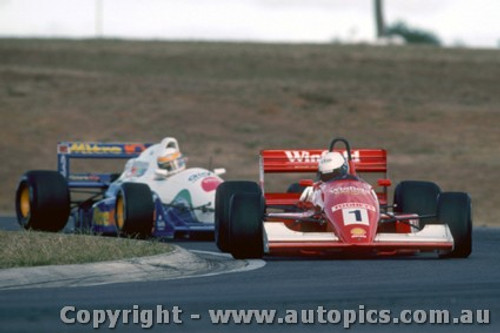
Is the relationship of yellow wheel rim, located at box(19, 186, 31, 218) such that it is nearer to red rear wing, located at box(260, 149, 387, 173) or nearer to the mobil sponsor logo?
the mobil sponsor logo

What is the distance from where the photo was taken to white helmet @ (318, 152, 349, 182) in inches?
731

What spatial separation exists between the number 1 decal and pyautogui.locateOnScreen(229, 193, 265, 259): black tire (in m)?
1.01

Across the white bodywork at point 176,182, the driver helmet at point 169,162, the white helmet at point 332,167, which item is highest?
the white helmet at point 332,167

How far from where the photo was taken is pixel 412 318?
11.6m

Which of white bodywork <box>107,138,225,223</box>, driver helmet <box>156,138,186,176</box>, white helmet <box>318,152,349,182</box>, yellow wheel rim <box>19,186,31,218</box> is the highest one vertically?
white helmet <box>318,152,349,182</box>

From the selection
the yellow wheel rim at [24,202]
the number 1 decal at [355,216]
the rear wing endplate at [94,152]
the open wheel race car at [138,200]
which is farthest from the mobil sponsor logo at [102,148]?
the number 1 decal at [355,216]

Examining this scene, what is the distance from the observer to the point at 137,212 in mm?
21281

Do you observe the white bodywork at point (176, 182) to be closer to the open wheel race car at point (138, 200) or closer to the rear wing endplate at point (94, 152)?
the open wheel race car at point (138, 200)

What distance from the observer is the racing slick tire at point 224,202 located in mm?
18344

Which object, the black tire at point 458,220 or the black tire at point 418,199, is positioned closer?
the black tire at point 458,220

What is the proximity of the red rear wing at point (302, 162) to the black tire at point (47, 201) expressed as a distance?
13.7 ft

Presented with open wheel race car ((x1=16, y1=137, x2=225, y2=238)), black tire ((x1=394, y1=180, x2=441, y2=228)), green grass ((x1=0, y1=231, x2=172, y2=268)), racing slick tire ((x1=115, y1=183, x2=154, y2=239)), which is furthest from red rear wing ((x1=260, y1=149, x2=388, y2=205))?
green grass ((x1=0, y1=231, x2=172, y2=268))

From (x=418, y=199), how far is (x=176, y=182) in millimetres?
5093

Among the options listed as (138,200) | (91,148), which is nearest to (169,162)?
(138,200)
